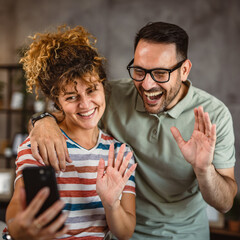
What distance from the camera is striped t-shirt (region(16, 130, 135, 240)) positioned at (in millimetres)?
1229

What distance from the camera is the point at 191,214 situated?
168 cm

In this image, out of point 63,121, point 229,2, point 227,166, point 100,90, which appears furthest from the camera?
point 229,2

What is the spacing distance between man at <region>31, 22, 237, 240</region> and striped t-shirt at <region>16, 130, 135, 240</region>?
31 cm

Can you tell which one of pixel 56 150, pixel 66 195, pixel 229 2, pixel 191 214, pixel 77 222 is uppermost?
pixel 229 2

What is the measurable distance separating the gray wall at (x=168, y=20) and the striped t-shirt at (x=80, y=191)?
2.16 m

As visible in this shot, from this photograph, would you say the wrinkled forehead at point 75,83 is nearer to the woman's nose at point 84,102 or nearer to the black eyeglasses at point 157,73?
the woman's nose at point 84,102

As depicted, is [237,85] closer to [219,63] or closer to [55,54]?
[219,63]

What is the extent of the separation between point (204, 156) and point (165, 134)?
1.17 feet

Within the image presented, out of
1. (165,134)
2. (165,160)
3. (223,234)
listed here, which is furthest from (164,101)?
(223,234)

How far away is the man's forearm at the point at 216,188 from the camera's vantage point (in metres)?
1.35

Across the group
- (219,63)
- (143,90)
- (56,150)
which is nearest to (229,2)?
(219,63)

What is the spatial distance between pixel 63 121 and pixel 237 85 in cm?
243

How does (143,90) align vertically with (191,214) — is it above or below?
above

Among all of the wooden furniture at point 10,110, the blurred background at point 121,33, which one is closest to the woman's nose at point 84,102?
the blurred background at point 121,33
